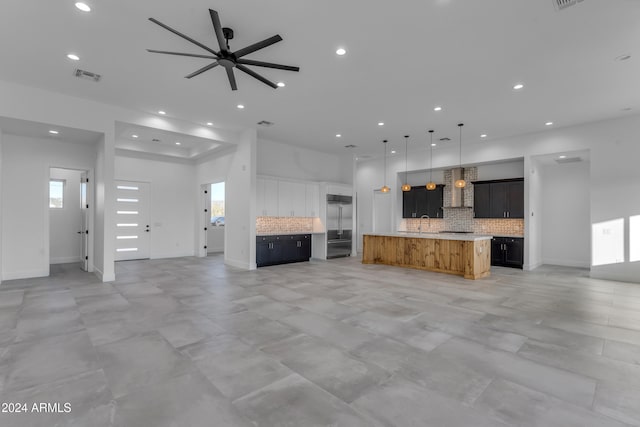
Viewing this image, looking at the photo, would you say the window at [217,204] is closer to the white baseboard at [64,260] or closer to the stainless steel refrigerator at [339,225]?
the white baseboard at [64,260]

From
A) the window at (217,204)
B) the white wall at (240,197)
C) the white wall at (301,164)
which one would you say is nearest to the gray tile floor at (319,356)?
the white wall at (240,197)

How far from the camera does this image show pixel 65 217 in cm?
884

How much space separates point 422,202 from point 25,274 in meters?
10.8

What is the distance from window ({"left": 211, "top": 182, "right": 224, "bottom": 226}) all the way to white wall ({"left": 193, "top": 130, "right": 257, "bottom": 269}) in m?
2.06

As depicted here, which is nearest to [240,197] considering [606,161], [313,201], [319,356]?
[313,201]

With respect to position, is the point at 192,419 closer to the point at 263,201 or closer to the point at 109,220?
the point at 109,220

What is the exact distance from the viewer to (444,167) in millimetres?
9852

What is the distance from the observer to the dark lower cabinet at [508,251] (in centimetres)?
845

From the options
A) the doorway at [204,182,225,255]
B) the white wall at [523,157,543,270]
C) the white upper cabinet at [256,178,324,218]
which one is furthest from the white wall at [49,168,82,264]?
the white wall at [523,157,543,270]

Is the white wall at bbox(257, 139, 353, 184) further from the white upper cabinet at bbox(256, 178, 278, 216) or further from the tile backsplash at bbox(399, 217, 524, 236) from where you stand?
the tile backsplash at bbox(399, 217, 524, 236)

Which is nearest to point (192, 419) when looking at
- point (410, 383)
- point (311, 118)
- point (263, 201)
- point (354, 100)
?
point (410, 383)

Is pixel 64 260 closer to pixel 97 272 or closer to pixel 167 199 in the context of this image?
pixel 97 272

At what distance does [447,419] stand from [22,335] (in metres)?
4.53

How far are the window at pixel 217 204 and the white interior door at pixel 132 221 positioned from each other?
2.35m
